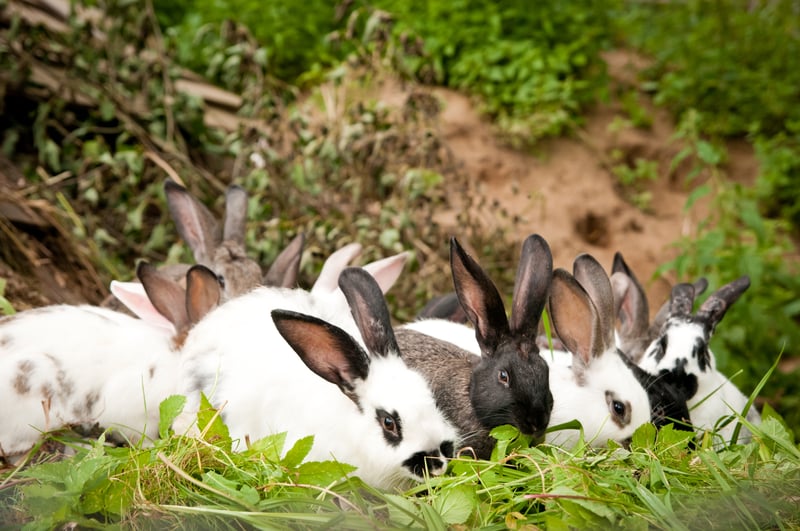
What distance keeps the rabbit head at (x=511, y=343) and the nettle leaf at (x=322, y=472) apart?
485 millimetres

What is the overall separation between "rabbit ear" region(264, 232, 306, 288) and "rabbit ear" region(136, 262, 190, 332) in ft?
1.72

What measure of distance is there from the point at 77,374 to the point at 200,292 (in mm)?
572

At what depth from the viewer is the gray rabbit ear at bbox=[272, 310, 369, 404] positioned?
98.4 inches

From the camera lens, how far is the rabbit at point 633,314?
370cm

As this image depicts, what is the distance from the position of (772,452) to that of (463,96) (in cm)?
495

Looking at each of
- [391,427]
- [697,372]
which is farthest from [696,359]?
[391,427]

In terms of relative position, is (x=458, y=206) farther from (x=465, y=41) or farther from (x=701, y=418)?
(x=701, y=418)

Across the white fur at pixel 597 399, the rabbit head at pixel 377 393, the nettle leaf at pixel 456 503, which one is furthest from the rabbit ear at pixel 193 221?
the nettle leaf at pixel 456 503

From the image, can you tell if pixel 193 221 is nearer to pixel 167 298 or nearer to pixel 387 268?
pixel 167 298

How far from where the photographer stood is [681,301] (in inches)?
135

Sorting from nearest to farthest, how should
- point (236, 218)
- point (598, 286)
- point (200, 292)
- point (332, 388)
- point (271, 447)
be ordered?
point (271, 447), point (332, 388), point (598, 286), point (200, 292), point (236, 218)

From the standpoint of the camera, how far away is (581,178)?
6.80 m

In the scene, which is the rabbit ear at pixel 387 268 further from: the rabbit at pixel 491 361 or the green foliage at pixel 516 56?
the green foliage at pixel 516 56

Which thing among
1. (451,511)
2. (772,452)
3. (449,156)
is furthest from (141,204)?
(772,452)
